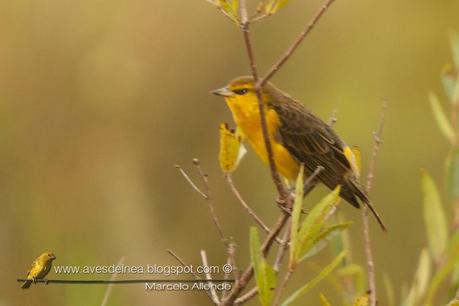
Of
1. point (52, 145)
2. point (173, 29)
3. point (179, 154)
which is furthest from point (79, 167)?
point (173, 29)

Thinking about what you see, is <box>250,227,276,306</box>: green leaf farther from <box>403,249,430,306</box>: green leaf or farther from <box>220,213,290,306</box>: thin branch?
<box>403,249,430,306</box>: green leaf

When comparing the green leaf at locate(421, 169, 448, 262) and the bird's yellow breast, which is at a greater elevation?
the green leaf at locate(421, 169, 448, 262)

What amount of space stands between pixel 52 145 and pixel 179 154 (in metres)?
0.69

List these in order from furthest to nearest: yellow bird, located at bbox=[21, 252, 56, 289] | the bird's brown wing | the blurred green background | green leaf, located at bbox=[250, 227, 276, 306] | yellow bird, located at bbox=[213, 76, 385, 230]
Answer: the blurred green background < the bird's brown wing < yellow bird, located at bbox=[213, 76, 385, 230] < yellow bird, located at bbox=[21, 252, 56, 289] < green leaf, located at bbox=[250, 227, 276, 306]

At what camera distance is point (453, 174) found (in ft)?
5.61

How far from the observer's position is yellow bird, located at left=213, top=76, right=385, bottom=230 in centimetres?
250

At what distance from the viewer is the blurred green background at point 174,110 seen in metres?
4.12

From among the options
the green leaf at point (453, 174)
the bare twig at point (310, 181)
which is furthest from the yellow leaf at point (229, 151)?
the green leaf at point (453, 174)

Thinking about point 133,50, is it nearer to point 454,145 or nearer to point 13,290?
point 13,290

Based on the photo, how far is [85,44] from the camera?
14.8 ft

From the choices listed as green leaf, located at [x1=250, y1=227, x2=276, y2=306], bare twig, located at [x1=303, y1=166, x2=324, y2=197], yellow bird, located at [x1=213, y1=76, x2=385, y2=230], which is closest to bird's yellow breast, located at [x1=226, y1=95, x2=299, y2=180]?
yellow bird, located at [x1=213, y1=76, x2=385, y2=230]

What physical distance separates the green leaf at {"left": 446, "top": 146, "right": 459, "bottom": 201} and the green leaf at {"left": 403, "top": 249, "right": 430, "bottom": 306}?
0.40 ft

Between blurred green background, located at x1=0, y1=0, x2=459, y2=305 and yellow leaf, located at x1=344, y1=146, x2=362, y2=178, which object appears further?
blurred green background, located at x1=0, y1=0, x2=459, y2=305

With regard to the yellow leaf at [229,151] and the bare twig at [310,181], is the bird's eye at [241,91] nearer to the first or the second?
the bare twig at [310,181]
